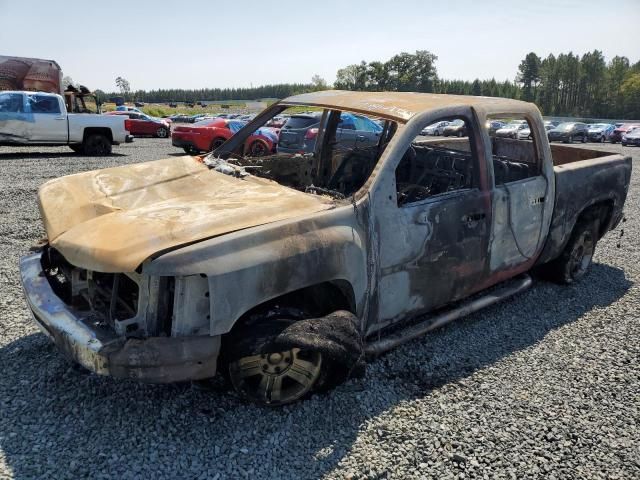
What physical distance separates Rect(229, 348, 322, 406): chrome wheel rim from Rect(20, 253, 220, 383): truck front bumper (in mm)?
260

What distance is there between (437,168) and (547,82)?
350 ft

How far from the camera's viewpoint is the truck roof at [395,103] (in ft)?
10.8

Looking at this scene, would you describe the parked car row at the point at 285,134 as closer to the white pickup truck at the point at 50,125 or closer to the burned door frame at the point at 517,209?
the burned door frame at the point at 517,209

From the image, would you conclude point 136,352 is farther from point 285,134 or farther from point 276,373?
point 285,134

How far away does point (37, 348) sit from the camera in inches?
129

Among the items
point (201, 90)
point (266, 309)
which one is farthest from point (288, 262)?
point (201, 90)

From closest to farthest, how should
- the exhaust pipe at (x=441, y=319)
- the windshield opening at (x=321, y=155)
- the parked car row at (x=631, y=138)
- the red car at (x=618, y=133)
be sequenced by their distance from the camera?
the exhaust pipe at (x=441, y=319), the windshield opening at (x=321, y=155), the parked car row at (x=631, y=138), the red car at (x=618, y=133)

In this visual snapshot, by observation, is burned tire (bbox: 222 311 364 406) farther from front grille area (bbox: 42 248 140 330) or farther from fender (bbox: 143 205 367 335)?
front grille area (bbox: 42 248 140 330)

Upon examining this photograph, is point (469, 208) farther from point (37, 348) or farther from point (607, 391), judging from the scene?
point (37, 348)

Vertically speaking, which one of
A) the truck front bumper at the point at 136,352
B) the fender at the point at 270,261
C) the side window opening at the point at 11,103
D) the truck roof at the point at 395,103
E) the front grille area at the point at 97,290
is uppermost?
the side window opening at the point at 11,103

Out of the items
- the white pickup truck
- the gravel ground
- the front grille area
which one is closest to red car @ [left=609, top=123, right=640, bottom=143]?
the white pickup truck

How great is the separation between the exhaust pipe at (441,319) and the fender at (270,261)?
477 mm

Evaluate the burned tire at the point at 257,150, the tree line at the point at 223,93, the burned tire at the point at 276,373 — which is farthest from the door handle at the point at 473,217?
the tree line at the point at 223,93

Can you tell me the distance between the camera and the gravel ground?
2369mm
